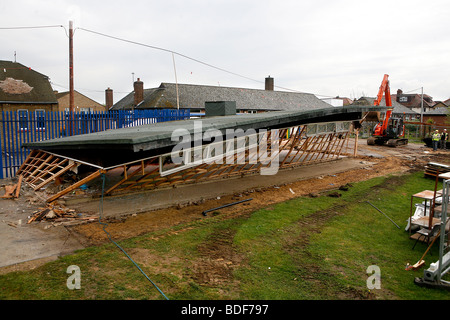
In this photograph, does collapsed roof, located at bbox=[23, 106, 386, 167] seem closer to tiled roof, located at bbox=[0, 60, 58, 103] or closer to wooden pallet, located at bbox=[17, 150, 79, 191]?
wooden pallet, located at bbox=[17, 150, 79, 191]

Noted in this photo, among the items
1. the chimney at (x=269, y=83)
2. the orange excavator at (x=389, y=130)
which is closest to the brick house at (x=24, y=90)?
the orange excavator at (x=389, y=130)

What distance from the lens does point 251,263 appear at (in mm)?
6043

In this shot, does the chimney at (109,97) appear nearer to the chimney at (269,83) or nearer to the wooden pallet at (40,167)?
the chimney at (269,83)

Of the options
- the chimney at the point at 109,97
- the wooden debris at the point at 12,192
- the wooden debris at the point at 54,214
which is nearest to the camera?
the wooden debris at the point at 54,214

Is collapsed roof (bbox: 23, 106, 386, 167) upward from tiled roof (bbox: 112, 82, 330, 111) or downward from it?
downward

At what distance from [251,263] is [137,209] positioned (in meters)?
4.55

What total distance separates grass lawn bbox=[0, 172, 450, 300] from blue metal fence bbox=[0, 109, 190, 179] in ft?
32.4

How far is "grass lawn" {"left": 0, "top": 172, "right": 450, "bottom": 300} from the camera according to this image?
5.00 meters

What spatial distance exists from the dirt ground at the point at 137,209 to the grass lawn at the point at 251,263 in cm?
51

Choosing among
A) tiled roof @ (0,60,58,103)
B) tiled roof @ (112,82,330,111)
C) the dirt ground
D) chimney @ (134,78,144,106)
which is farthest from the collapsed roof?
chimney @ (134,78,144,106)

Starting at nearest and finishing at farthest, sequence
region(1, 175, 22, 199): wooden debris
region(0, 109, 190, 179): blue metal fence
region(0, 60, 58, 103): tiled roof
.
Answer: region(1, 175, 22, 199): wooden debris
region(0, 109, 190, 179): blue metal fence
region(0, 60, 58, 103): tiled roof

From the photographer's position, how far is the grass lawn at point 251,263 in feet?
16.4

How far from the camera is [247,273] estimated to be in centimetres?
565
